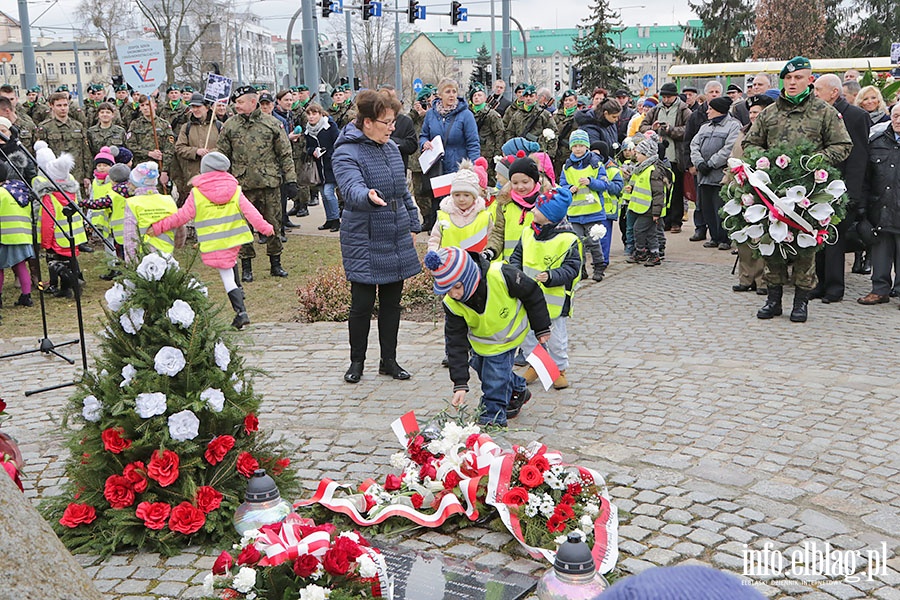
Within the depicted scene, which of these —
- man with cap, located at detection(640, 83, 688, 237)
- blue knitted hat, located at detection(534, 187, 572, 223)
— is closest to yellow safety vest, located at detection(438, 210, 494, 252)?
blue knitted hat, located at detection(534, 187, 572, 223)

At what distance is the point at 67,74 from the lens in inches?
4774

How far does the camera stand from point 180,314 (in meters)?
4.36

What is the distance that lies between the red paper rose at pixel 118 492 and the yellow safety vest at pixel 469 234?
3.65 metres

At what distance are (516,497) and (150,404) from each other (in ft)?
5.72

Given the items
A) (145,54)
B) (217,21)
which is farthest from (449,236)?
(217,21)

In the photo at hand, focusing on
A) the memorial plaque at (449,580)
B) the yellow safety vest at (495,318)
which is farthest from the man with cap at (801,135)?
the memorial plaque at (449,580)

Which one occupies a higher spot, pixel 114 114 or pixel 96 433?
pixel 114 114

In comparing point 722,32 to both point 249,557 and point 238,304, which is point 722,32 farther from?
point 249,557

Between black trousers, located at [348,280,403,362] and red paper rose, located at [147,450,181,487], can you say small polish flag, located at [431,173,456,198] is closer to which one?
black trousers, located at [348,280,403,362]

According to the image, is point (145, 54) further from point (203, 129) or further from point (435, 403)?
point (435, 403)

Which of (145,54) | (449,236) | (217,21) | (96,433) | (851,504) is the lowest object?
(851,504)

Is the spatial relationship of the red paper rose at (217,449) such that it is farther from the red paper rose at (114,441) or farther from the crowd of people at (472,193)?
the crowd of people at (472,193)

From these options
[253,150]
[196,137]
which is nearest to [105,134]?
[196,137]

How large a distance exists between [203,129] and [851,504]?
1004cm
